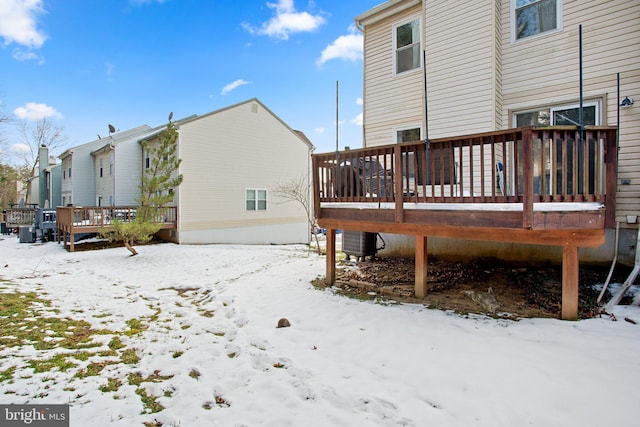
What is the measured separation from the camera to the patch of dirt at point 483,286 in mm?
4523

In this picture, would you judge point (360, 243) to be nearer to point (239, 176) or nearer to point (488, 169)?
point (488, 169)

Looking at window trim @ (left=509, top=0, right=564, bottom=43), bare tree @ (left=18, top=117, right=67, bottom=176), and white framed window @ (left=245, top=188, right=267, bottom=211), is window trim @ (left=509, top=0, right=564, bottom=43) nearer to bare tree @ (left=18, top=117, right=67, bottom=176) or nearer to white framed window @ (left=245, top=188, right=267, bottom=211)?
white framed window @ (left=245, top=188, right=267, bottom=211)

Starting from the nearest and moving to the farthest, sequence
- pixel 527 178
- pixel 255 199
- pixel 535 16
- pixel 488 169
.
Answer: pixel 527 178 → pixel 535 16 → pixel 488 169 → pixel 255 199

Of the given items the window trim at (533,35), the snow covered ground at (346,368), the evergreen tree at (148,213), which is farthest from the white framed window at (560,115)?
the evergreen tree at (148,213)

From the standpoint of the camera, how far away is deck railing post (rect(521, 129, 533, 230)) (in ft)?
11.9

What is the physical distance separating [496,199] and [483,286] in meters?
2.07

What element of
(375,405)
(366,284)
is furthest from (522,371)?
(366,284)

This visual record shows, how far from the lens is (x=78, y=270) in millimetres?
8867

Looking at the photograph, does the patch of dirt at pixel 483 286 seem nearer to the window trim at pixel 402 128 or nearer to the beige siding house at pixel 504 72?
the beige siding house at pixel 504 72

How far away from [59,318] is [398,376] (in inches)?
200

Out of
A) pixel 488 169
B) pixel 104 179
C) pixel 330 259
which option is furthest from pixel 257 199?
pixel 488 169

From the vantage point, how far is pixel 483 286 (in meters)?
5.47

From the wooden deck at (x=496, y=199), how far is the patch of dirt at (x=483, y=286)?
43cm

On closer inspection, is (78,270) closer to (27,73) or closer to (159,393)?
(159,393)
